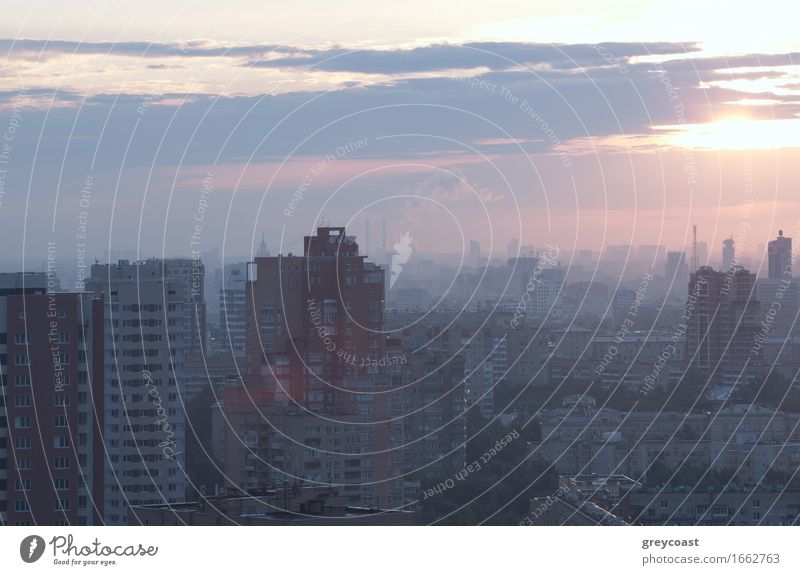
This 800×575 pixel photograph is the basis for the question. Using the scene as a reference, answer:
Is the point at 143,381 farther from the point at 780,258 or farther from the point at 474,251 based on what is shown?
the point at 780,258

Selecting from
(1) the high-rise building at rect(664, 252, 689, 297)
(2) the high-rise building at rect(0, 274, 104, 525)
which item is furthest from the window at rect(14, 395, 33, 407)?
(1) the high-rise building at rect(664, 252, 689, 297)

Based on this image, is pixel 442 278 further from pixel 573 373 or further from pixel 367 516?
pixel 573 373

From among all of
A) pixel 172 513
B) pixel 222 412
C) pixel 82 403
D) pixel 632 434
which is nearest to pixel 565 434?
pixel 632 434

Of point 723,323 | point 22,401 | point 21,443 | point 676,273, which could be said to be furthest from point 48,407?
point 723,323

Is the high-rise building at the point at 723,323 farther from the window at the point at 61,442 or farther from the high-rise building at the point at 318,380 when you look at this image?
the window at the point at 61,442

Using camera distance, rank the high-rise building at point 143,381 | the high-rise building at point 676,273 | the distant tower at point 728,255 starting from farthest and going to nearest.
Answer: the distant tower at point 728,255, the high-rise building at point 676,273, the high-rise building at point 143,381

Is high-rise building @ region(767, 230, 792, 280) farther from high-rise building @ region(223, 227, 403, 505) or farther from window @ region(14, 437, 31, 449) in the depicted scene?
window @ region(14, 437, 31, 449)

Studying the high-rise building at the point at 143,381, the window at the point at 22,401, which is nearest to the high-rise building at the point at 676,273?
the high-rise building at the point at 143,381

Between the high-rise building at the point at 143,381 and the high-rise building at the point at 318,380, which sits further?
the high-rise building at the point at 318,380
